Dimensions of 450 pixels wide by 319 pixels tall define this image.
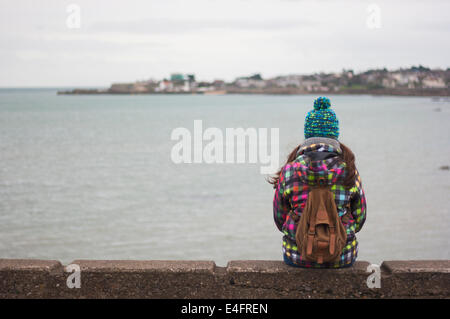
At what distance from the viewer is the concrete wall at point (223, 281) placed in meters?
3.81

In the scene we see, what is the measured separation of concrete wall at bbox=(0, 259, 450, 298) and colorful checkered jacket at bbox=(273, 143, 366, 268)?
13 centimetres

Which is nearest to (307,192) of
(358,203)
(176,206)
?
(358,203)

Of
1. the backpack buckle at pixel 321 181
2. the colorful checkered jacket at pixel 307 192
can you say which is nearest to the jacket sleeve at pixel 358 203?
the colorful checkered jacket at pixel 307 192

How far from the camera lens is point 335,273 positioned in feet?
12.5

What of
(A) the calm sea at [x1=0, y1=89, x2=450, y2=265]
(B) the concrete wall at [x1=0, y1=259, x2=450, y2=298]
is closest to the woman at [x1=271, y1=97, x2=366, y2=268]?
(B) the concrete wall at [x1=0, y1=259, x2=450, y2=298]

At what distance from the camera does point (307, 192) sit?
3.56 meters

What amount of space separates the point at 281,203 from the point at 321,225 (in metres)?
0.44

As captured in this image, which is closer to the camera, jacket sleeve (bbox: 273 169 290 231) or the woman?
the woman

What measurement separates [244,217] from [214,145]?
25.8 m

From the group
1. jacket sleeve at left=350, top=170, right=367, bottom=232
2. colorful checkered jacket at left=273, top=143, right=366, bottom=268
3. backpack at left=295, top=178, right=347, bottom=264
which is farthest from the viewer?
jacket sleeve at left=350, top=170, right=367, bottom=232

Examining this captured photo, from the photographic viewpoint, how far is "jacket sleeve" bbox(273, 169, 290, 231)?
369 cm

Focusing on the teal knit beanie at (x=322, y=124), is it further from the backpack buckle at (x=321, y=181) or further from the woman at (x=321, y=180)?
the backpack buckle at (x=321, y=181)

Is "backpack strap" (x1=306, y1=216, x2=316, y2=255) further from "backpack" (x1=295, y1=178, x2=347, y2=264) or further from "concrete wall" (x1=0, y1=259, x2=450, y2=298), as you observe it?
"concrete wall" (x1=0, y1=259, x2=450, y2=298)

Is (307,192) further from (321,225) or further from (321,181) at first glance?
(321,225)
